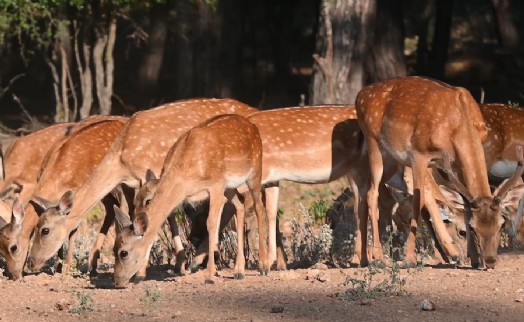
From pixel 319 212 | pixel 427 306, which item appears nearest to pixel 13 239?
pixel 319 212

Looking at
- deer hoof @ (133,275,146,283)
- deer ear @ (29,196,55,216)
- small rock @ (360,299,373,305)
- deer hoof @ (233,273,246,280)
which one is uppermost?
deer ear @ (29,196,55,216)

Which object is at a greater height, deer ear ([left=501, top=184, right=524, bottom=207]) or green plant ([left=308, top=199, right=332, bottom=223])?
deer ear ([left=501, top=184, right=524, bottom=207])

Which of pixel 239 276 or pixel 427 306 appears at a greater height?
pixel 427 306

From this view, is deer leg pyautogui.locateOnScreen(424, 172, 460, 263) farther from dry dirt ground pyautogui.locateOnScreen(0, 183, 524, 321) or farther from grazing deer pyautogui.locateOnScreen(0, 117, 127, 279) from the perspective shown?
grazing deer pyautogui.locateOnScreen(0, 117, 127, 279)

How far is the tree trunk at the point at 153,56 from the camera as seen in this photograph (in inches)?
1111

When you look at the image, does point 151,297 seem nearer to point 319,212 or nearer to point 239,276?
point 239,276

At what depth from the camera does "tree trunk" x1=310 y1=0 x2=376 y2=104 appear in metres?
19.0

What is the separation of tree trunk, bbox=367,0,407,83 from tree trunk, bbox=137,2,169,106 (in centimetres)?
545

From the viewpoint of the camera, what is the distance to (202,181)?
11.2 meters

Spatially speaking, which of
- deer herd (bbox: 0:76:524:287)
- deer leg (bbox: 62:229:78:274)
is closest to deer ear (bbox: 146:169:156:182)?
deer herd (bbox: 0:76:524:287)

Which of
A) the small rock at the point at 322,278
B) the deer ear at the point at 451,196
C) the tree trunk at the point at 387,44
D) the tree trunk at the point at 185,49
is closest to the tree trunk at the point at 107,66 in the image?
the tree trunk at the point at 185,49

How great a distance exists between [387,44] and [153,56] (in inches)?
264

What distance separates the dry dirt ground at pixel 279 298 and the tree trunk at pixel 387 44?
1270 cm

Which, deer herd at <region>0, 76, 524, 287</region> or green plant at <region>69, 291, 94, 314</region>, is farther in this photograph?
deer herd at <region>0, 76, 524, 287</region>
